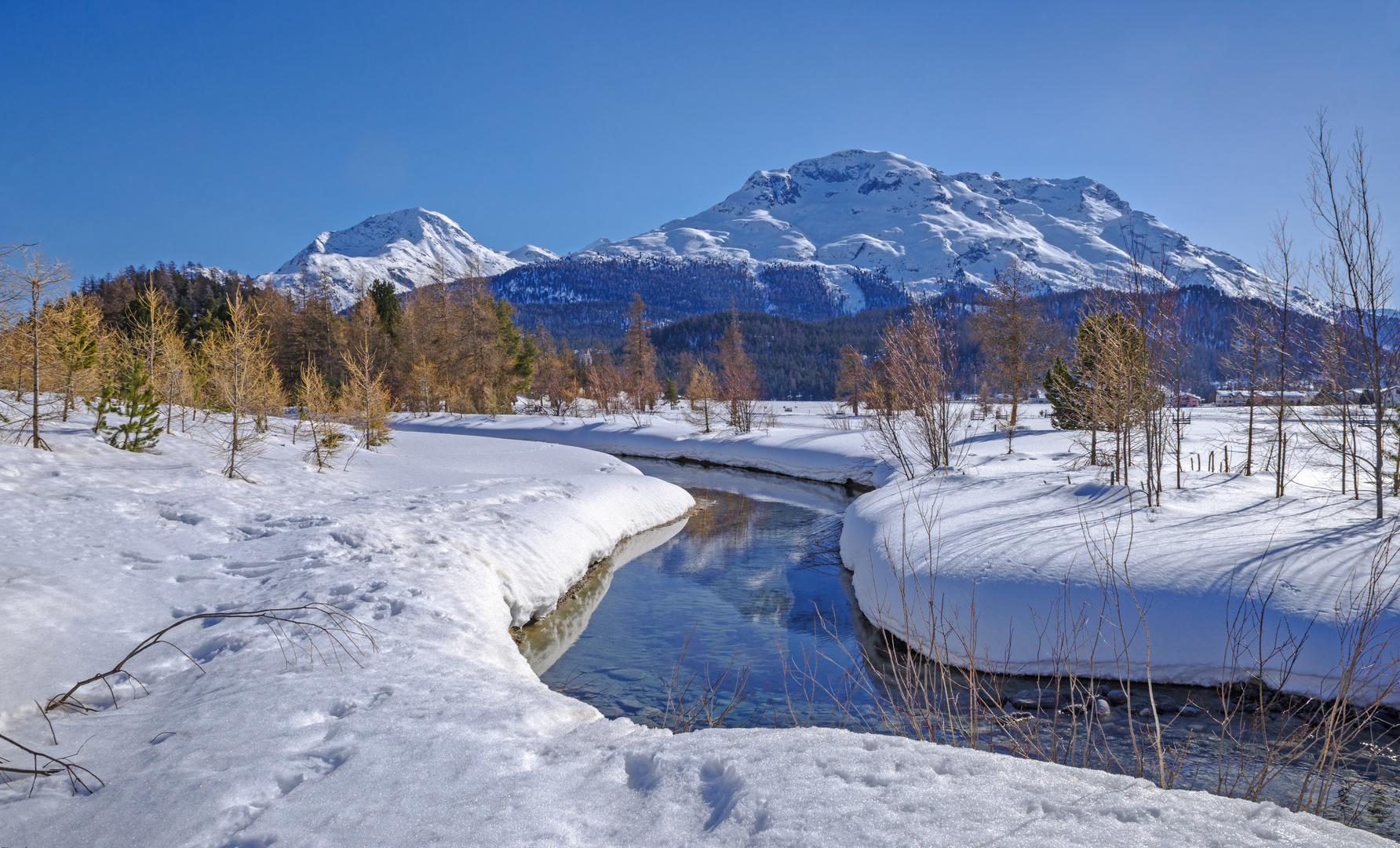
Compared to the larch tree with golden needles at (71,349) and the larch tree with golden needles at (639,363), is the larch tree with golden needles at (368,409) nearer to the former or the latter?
the larch tree with golden needles at (71,349)

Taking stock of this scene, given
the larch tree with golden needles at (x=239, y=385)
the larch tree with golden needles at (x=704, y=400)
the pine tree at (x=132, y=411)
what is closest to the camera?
the larch tree with golden needles at (x=239, y=385)

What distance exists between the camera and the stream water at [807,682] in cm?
413

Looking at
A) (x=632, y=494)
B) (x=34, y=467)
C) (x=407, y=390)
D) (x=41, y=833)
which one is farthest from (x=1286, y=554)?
(x=407, y=390)

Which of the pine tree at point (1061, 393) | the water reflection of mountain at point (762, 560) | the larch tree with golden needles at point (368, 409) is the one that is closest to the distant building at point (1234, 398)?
the pine tree at point (1061, 393)

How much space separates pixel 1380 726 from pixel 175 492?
12.5 m

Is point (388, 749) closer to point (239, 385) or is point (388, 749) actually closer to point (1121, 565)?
point (1121, 565)

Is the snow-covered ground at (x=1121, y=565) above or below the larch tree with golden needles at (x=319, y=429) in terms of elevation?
below

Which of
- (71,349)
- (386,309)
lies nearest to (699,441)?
(71,349)

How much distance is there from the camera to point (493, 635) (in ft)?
19.1

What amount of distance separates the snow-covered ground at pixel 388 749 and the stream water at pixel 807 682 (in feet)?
1.09

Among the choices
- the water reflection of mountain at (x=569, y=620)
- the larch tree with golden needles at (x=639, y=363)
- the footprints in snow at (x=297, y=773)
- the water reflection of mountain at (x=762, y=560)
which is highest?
the larch tree with golden needles at (x=639, y=363)

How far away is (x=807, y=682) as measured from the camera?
6332 mm

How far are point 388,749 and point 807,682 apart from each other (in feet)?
13.4

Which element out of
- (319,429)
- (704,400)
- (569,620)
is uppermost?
(704,400)
